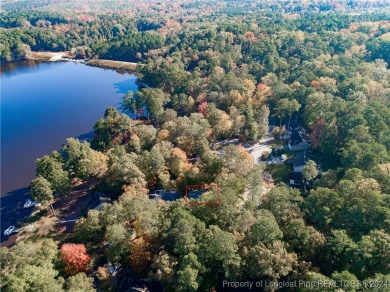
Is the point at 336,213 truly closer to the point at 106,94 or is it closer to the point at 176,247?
the point at 176,247

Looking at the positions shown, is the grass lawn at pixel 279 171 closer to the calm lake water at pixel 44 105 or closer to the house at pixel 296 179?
the house at pixel 296 179

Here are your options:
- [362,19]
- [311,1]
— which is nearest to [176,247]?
[362,19]

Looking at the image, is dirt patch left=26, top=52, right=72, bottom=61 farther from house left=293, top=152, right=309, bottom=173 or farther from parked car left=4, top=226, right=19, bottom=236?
house left=293, top=152, right=309, bottom=173

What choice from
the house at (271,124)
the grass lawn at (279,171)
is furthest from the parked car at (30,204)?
the house at (271,124)

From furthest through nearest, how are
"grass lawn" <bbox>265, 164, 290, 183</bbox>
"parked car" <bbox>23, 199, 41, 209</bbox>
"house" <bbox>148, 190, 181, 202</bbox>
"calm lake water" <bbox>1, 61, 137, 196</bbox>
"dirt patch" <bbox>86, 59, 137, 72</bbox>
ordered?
"dirt patch" <bbox>86, 59, 137, 72</bbox> < "calm lake water" <bbox>1, 61, 137, 196</bbox> < "grass lawn" <bbox>265, 164, 290, 183</bbox> < "parked car" <bbox>23, 199, 41, 209</bbox> < "house" <bbox>148, 190, 181, 202</bbox>

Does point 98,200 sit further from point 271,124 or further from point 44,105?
point 44,105

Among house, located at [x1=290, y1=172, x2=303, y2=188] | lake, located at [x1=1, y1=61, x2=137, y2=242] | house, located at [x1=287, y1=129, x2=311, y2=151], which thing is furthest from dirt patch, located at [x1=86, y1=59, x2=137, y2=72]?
house, located at [x1=290, y1=172, x2=303, y2=188]
